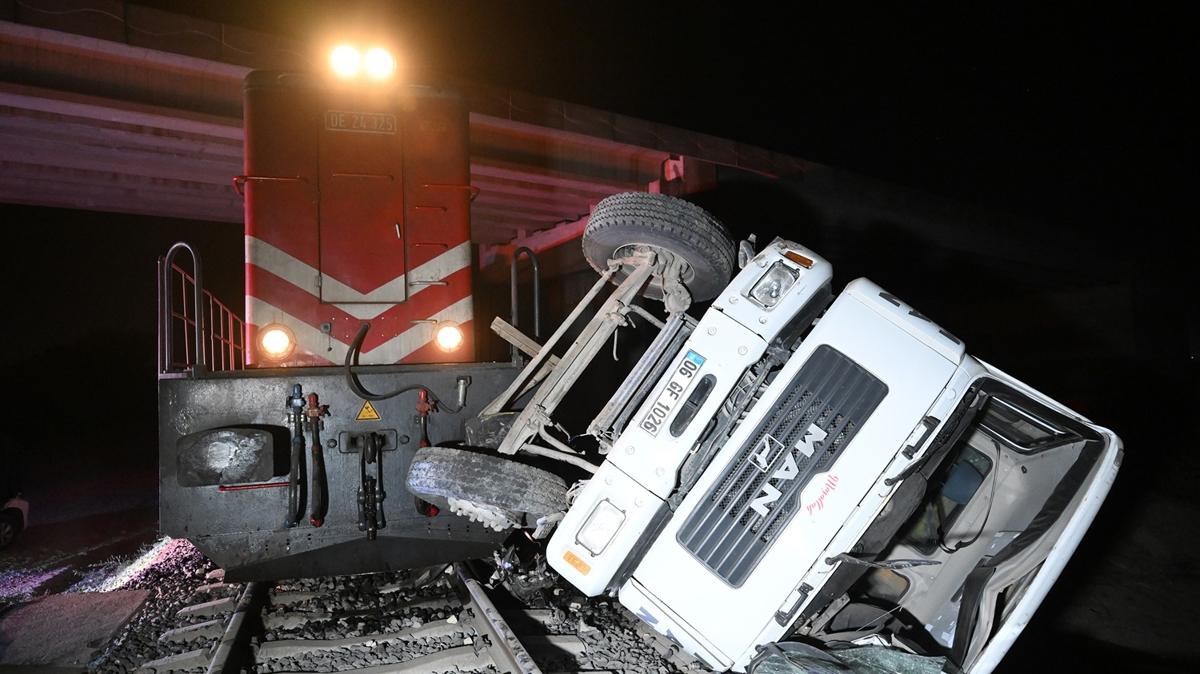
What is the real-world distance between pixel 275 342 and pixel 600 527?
2.85m

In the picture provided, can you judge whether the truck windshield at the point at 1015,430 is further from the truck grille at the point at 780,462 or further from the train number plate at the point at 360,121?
the train number plate at the point at 360,121

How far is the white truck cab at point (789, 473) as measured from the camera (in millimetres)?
2857

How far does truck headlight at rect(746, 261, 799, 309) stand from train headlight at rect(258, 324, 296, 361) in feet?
10.6

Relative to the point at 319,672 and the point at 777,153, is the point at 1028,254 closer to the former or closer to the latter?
the point at 777,153

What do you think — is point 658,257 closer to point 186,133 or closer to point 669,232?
point 669,232

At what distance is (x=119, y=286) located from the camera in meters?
21.6

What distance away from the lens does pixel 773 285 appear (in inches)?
122

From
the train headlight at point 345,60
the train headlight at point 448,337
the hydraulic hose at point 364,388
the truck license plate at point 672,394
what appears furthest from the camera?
the train headlight at point 448,337

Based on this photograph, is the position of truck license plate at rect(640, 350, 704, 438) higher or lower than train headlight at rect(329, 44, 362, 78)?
lower

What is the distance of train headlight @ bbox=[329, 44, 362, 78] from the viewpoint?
454 cm

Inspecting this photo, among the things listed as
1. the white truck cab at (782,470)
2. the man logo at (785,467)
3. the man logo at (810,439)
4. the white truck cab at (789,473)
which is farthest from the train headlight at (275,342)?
the man logo at (810,439)

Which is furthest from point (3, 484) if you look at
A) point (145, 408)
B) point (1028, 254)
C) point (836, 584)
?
point (1028, 254)

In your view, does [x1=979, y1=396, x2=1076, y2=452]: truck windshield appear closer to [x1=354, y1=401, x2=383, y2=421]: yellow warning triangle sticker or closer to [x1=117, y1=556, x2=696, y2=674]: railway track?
[x1=117, y1=556, x2=696, y2=674]: railway track

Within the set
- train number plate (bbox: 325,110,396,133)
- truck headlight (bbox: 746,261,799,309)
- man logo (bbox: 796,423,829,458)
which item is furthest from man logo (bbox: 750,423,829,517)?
train number plate (bbox: 325,110,396,133)
